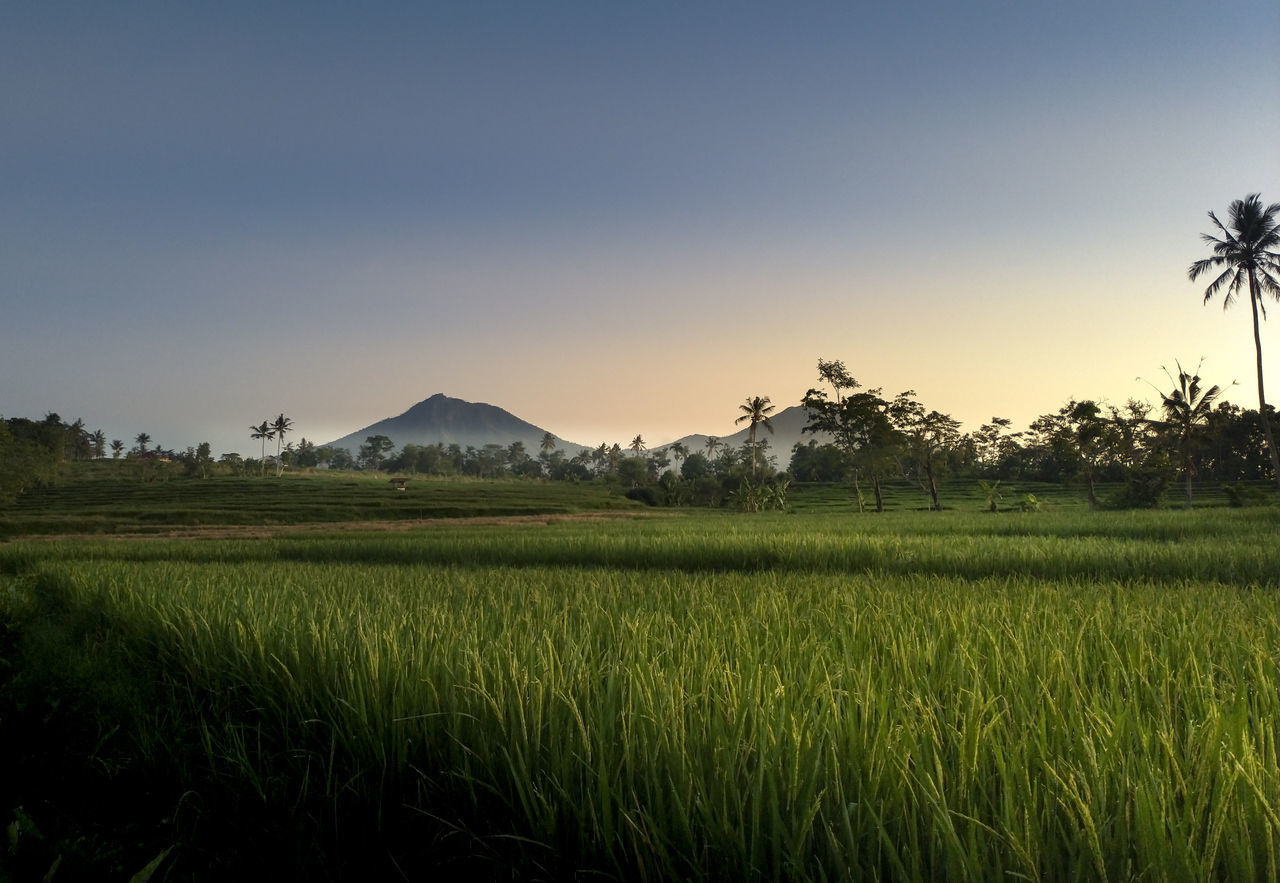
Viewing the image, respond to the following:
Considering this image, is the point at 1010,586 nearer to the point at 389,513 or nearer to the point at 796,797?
the point at 796,797

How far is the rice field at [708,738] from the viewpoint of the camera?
124 centimetres

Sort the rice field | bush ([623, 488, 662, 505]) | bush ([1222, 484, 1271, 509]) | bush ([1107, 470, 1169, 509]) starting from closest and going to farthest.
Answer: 1. the rice field
2. bush ([1222, 484, 1271, 509])
3. bush ([1107, 470, 1169, 509])
4. bush ([623, 488, 662, 505])

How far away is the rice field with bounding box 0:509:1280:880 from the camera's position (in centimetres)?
124

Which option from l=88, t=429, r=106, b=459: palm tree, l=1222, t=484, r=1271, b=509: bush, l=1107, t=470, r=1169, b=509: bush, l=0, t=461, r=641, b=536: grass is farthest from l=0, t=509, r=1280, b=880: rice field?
l=88, t=429, r=106, b=459: palm tree

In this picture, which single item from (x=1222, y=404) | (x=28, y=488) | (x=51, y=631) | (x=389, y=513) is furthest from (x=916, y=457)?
(x=28, y=488)

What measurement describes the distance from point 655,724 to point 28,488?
3125 inches

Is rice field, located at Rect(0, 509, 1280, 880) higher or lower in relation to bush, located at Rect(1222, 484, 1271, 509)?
higher

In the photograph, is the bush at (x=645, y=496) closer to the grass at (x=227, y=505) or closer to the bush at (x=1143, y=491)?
the grass at (x=227, y=505)

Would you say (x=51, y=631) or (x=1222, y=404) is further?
(x=1222, y=404)

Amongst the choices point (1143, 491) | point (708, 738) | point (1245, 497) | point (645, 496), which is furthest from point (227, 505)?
point (1245, 497)

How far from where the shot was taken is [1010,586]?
587 cm

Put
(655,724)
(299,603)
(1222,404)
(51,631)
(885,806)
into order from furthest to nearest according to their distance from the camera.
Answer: (1222,404)
(51,631)
(299,603)
(655,724)
(885,806)

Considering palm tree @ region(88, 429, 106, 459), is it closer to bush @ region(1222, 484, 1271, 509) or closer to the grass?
the grass

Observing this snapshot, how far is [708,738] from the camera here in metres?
1.66
